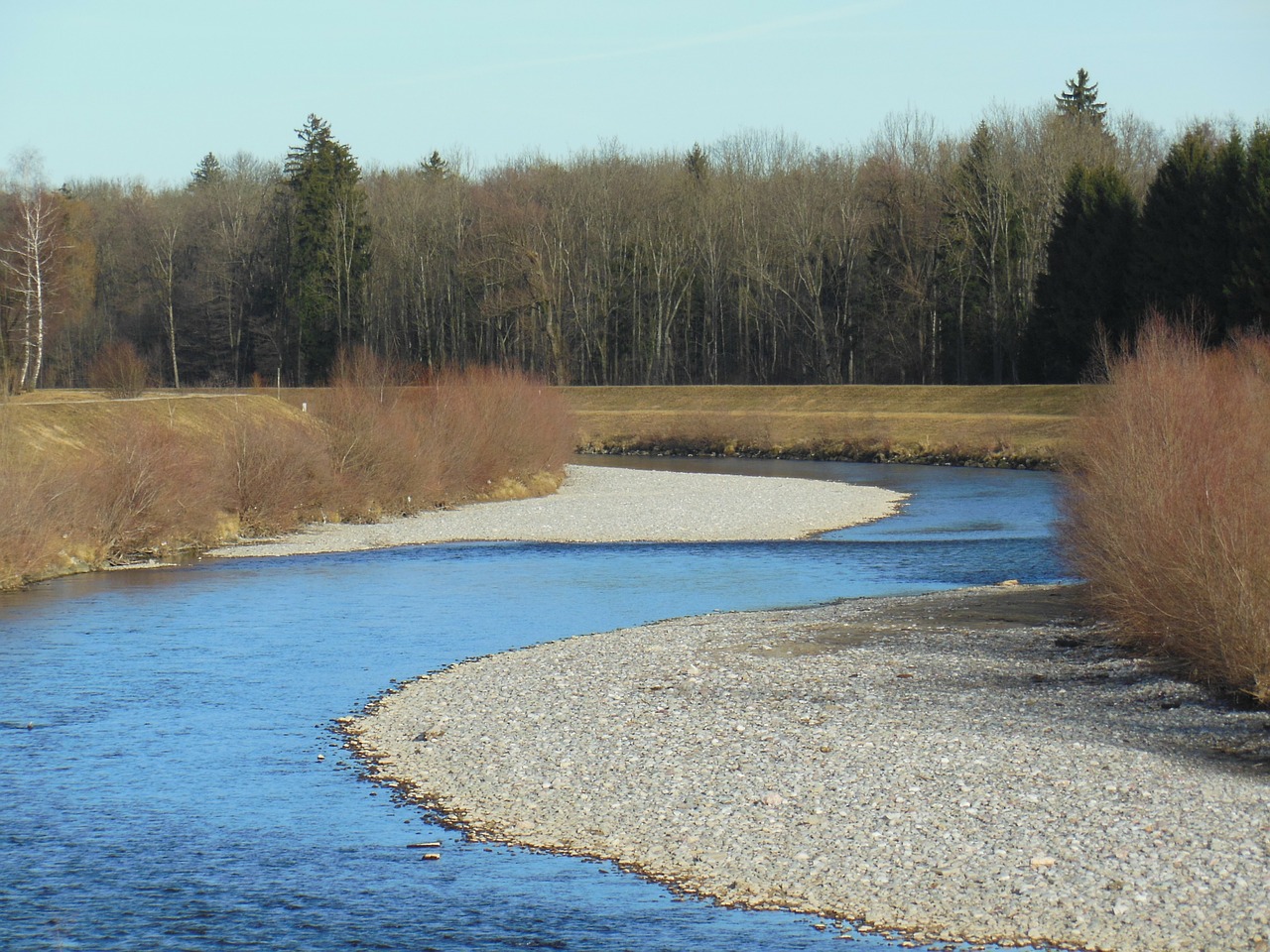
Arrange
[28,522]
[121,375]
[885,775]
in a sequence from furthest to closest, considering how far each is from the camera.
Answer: [121,375] → [28,522] → [885,775]

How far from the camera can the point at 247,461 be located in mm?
36562

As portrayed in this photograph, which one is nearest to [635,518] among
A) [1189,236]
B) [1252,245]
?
[1252,245]

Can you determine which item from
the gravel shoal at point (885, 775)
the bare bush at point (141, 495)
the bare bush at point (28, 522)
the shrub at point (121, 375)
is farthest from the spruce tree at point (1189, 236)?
the bare bush at point (28, 522)

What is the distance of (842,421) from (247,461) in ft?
129

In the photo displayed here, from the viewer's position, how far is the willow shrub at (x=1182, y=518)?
49.3 feet

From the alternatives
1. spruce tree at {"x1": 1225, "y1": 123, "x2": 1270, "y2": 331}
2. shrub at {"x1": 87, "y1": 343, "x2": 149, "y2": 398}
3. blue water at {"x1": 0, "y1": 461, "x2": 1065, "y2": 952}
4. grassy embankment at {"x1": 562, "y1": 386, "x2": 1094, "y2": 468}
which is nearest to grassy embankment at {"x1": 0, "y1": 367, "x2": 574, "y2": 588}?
blue water at {"x1": 0, "y1": 461, "x2": 1065, "y2": 952}

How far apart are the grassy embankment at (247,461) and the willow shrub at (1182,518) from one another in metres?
20.1

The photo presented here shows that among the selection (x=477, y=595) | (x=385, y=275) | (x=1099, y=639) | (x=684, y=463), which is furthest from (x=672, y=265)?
(x=1099, y=639)

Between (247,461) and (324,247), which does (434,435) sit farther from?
(324,247)

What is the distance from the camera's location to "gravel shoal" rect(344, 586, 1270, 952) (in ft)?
32.4

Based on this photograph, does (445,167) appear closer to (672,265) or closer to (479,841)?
(672,265)

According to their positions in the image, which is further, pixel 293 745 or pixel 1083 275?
pixel 1083 275

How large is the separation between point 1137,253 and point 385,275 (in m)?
51.8

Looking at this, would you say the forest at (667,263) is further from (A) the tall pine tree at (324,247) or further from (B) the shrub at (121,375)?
(B) the shrub at (121,375)
